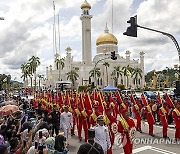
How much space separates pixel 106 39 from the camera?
294 ft

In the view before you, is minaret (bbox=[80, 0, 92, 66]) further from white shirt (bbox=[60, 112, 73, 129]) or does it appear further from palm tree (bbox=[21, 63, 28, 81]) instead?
white shirt (bbox=[60, 112, 73, 129])

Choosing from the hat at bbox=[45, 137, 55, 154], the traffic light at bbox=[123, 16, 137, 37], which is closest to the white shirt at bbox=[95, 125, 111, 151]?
the hat at bbox=[45, 137, 55, 154]

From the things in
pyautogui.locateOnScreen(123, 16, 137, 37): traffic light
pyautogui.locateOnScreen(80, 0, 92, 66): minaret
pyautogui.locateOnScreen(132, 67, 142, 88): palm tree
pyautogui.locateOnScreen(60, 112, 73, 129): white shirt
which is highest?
pyautogui.locateOnScreen(80, 0, 92, 66): minaret

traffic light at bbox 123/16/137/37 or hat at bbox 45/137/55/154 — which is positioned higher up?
traffic light at bbox 123/16/137/37


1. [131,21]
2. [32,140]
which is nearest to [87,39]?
[131,21]

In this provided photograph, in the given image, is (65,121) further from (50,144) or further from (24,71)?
(24,71)

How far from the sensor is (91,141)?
492 cm

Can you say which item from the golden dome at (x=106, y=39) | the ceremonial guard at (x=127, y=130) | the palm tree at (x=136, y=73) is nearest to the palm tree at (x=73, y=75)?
the golden dome at (x=106, y=39)

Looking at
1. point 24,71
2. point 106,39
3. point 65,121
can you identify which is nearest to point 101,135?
point 65,121

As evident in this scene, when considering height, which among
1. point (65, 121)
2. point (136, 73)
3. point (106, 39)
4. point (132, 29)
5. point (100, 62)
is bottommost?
point (65, 121)

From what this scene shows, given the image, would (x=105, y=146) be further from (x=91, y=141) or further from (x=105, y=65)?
(x=105, y=65)

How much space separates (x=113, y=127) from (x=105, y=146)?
208 centimetres

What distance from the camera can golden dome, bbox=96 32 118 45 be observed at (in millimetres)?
89688

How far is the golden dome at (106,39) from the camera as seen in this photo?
89688 mm
